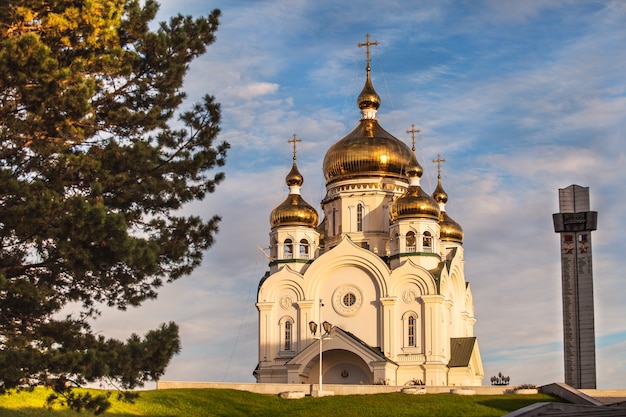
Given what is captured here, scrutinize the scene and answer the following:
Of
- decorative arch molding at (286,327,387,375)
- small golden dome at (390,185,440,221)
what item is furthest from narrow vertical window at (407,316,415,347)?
small golden dome at (390,185,440,221)

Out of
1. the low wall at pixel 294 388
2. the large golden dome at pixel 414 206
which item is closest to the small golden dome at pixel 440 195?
the large golden dome at pixel 414 206

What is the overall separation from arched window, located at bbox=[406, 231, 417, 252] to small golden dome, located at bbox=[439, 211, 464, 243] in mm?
7723

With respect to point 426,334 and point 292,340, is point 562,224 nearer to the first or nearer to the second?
point 426,334

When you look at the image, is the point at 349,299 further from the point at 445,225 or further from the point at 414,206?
the point at 445,225

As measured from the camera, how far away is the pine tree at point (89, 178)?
59.2ft

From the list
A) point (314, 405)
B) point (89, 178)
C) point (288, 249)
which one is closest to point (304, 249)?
point (288, 249)

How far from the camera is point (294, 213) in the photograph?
47375 mm

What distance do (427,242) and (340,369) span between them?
6.37 meters

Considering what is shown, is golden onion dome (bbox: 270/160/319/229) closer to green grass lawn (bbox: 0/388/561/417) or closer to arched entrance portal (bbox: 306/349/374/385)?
arched entrance portal (bbox: 306/349/374/385)

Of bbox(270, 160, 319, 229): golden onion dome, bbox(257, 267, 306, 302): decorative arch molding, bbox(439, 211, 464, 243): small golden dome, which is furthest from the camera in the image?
bbox(439, 211, 464, 243): small golden dome

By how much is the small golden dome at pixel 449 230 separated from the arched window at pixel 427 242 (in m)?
7.29

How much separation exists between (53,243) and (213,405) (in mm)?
14389

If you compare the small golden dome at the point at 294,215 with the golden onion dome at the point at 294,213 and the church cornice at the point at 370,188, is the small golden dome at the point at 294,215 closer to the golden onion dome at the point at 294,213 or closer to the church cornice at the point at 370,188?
the golden onion dome at the point at 294,213

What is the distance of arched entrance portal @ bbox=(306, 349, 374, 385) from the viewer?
145 ft
